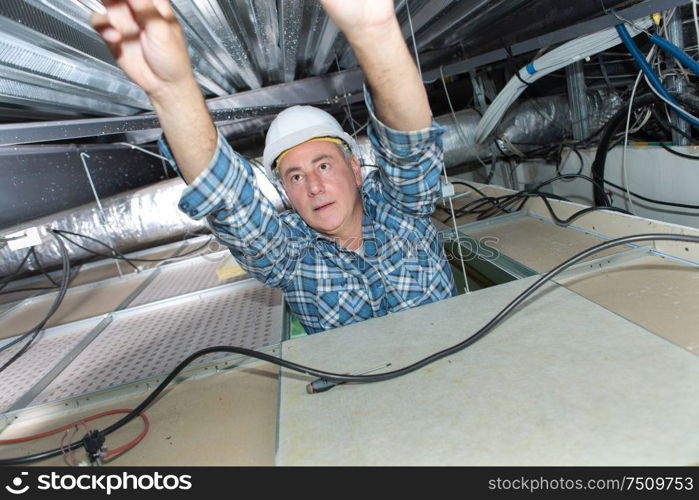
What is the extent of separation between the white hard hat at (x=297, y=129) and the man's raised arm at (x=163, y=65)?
294 millimetres

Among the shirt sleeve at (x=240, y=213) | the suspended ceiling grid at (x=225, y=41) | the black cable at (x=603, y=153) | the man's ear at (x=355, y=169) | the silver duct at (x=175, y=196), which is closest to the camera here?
the shirt sleeve at (x=240, y=213)

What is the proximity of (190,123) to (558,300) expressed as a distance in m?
0.72

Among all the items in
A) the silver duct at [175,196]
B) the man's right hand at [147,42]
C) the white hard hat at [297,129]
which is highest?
the man's right hand at [147,42]

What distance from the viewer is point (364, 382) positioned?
0.63m

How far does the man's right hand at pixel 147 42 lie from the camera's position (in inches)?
25.5

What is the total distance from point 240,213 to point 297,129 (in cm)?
31

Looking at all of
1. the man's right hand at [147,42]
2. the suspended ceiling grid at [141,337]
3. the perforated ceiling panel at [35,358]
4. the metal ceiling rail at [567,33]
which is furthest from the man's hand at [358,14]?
the metal ceiling rail at [567,33]

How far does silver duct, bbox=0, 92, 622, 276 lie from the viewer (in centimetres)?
238

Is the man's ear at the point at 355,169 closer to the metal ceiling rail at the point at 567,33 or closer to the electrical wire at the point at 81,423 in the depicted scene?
the electrical wire at the point at 81,423

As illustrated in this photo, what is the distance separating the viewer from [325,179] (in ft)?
3.50

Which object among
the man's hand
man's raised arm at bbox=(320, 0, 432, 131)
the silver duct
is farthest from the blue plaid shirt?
the silver duct

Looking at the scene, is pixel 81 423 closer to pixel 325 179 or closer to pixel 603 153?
pixel 325 179

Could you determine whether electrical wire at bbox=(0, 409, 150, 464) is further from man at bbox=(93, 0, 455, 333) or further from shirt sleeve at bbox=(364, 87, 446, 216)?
shirt sleeve at bbox=(364, 87, 446, 216)

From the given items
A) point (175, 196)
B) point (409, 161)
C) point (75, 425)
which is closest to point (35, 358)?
point (75, 425)
